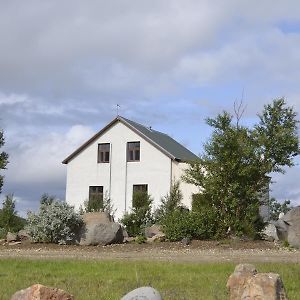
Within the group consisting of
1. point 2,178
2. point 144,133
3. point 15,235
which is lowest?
point 15,235

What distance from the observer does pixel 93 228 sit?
2252 cm

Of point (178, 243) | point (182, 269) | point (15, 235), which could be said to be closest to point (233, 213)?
point (178, 243)

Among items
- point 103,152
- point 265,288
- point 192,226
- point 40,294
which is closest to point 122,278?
point 40,294

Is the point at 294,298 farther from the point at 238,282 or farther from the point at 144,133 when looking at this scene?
the point at 144,133

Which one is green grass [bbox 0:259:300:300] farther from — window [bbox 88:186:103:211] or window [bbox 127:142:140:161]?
window [bbox 127:142:140:161]

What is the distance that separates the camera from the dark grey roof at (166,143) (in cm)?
4262

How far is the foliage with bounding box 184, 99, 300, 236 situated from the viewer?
23297mm

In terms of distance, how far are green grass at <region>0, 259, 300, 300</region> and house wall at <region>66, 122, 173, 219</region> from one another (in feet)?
91.3

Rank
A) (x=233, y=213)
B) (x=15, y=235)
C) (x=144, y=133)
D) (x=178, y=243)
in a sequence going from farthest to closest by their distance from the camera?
1. (x=144, y=133)
2. (x=15, y=235)
3. (x=233, y=213)
4. (x=178, y=243)

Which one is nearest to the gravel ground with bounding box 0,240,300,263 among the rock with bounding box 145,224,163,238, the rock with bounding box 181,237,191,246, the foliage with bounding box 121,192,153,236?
the rock with bounding box 181,237,191,246

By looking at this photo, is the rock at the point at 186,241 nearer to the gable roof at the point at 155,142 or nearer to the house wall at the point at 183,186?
the house wall at the point at 183,186

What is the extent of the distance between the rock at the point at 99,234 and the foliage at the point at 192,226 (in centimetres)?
215

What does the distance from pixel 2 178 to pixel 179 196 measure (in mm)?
12939

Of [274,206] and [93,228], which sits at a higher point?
[274,206]
